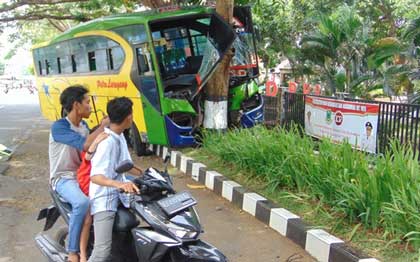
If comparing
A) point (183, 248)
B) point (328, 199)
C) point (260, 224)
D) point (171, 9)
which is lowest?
point (260, 224)

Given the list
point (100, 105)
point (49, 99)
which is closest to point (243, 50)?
point (100, 105)

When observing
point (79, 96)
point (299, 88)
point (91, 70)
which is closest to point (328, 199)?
point (79, 96)

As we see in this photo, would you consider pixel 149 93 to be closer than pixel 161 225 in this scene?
No

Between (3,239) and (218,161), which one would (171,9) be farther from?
(3,239)

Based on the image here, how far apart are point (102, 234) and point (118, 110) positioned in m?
0.81

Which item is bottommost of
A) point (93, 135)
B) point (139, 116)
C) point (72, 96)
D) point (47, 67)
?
point (139, 116)

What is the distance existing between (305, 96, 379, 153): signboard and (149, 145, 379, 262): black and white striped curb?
177cm

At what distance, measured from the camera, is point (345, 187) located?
4340 millimetres

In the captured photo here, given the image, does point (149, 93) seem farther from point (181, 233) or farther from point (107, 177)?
point (181, 233)

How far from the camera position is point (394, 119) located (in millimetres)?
6746

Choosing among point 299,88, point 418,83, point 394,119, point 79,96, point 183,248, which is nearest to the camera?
point 183,248

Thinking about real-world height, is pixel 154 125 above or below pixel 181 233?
below

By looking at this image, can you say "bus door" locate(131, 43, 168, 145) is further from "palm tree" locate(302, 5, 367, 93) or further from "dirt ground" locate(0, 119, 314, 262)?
"palm tree" locate(302, 5, 367, 93)

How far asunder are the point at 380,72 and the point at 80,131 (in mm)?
8716
